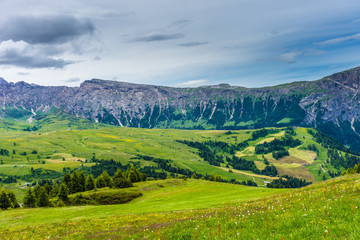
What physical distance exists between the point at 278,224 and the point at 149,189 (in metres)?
105

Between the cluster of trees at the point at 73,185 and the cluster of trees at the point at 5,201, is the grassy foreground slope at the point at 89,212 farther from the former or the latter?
the cluster of trees at the point at 5,201

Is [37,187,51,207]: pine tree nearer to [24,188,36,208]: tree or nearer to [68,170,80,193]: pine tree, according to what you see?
[24,188,36,208]: tree

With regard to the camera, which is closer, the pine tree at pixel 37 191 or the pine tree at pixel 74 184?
the pine tree at pixel 37 191

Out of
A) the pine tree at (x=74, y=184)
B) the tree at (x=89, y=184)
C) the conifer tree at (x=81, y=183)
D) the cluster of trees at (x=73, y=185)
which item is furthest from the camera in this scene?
the tree at (x=89, y=184)

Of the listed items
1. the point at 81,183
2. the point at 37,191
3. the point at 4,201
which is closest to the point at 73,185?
the point at 81,183

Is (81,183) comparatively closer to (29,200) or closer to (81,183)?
(81,183)

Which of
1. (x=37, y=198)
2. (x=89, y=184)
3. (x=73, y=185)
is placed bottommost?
(x=89, y=184)

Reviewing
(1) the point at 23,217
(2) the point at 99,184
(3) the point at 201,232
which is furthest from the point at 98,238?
(2) the point at 99,184

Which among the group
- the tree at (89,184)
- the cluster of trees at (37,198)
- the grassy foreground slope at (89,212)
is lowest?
the tree at (89,184)

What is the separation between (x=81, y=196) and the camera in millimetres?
91188

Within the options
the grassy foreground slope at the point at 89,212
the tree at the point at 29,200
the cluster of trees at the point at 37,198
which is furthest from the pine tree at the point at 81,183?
the grassy foreground slope at the point at 89,212

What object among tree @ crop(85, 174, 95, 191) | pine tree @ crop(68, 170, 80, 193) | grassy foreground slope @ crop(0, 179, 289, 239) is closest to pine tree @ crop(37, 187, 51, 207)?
grassy foreground slope @ crop(0, 179, 289, 239)

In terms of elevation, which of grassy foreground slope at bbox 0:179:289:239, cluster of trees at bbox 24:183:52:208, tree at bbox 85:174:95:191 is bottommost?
tree at bbox 85:174:95:191

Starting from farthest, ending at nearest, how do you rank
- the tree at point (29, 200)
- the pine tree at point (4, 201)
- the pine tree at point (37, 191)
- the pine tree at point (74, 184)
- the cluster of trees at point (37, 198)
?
the pine tree at point (74, 184)
the pine tree at point (37, 191)
the pine tree at point (4, 201)
the tree at point (29, 200)
the cluster of trees at point (37, 198)
